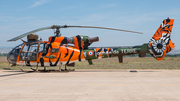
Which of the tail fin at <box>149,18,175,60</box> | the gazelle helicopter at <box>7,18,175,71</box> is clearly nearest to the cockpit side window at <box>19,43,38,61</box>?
the gazelle helicopter at <box>7,18,175,71</box>

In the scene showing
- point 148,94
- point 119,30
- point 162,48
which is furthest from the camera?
point 162,48

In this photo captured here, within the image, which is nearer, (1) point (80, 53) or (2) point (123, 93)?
(2) point (123, 93)

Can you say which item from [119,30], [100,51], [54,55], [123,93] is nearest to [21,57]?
[54,55]

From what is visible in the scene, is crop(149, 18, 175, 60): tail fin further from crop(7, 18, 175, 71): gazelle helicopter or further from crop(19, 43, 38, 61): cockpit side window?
crop(19, 43, 38, 61): cockpit side window

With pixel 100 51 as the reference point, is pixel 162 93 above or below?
below

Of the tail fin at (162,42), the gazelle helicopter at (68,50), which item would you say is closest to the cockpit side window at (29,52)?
the gazelle helicopter at (68,50)

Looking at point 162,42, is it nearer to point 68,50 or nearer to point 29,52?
point 68,50

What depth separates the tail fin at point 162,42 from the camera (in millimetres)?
18109

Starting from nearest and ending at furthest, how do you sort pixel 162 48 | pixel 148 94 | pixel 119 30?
pixel 148 94, pixel 119 30, pixel 162 48

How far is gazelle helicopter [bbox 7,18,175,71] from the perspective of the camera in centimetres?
1833

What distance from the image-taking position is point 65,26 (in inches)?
678

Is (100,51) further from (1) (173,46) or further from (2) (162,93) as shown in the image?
(2) (162,93)

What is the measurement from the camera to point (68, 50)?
61.3 feet

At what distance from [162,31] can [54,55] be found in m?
11.1
